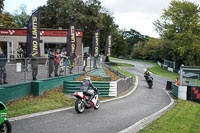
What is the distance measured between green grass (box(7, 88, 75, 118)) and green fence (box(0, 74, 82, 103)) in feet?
0.88

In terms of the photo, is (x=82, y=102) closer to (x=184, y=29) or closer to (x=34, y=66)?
(x=34, y=66)

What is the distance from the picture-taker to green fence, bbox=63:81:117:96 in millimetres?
14875

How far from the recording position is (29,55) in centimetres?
1295

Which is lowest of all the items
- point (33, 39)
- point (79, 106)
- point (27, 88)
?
point (79, 106)

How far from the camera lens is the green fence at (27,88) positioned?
10.4m

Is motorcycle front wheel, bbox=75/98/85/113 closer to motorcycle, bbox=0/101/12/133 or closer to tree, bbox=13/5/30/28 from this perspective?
motorcycle, bbox=0/101/12/133

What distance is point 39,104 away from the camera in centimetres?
1118

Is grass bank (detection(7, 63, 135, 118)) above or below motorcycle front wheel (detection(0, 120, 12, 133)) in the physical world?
below

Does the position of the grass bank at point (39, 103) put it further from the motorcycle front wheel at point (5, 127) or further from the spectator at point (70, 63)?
the spectator at point (70, 63)

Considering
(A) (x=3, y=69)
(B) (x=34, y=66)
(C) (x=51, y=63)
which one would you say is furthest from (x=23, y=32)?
(A) (x=3, y=69)

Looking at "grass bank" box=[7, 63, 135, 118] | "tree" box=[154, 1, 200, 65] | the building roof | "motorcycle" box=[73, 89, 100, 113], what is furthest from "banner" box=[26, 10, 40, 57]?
"tree" box=[154, 1, 200, 65]

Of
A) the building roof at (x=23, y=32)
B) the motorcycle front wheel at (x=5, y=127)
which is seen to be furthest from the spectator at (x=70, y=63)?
the building roof at (x=23, y=32)

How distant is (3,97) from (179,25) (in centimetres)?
5265

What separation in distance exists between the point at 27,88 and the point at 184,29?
50585mm
